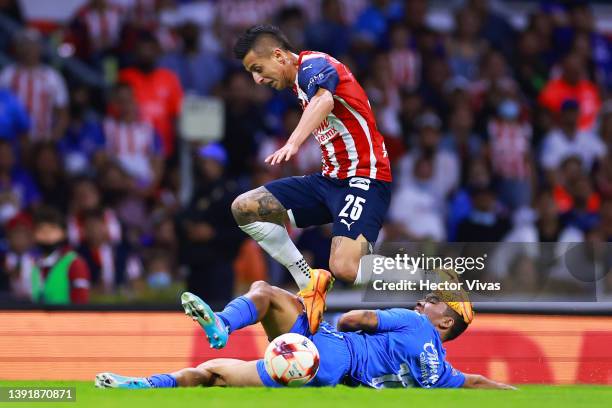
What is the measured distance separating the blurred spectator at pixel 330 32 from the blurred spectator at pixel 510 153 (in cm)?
195

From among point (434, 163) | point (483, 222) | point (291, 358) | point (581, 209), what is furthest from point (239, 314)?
point (581, 209)

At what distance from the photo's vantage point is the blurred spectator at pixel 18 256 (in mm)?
12641

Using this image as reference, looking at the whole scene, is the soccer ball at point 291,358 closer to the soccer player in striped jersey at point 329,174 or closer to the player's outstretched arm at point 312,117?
the soccer player in striped jersey at point 329,174

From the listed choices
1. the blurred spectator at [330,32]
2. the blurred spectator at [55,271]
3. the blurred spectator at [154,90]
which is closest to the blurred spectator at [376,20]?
the blurred spectator at [330,32]

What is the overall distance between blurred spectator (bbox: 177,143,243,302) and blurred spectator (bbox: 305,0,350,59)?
3485 millimetres

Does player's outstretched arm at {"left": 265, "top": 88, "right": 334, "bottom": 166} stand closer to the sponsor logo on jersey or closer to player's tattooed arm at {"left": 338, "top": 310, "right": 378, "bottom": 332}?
player's tattooed arm at {"left": 338, "top": 310, "right": 378, "bottom": 332}

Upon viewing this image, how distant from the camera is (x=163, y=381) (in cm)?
824

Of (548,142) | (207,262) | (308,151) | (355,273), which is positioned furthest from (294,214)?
(548,142)

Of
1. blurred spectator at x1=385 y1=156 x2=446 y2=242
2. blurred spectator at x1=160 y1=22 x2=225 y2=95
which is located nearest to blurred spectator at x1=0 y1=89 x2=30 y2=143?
blurred spectator at x1=160 y1=22 x2=225 y2=95

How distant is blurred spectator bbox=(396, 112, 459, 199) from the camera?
15.2 metres

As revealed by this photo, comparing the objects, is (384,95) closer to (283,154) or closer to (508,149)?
(508,149)

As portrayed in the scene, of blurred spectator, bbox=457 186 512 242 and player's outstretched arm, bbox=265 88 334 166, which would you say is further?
blurred spectator, bbox=457 186 512 242

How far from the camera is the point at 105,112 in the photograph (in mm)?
15039

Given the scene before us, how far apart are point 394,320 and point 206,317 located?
4.19 ft
